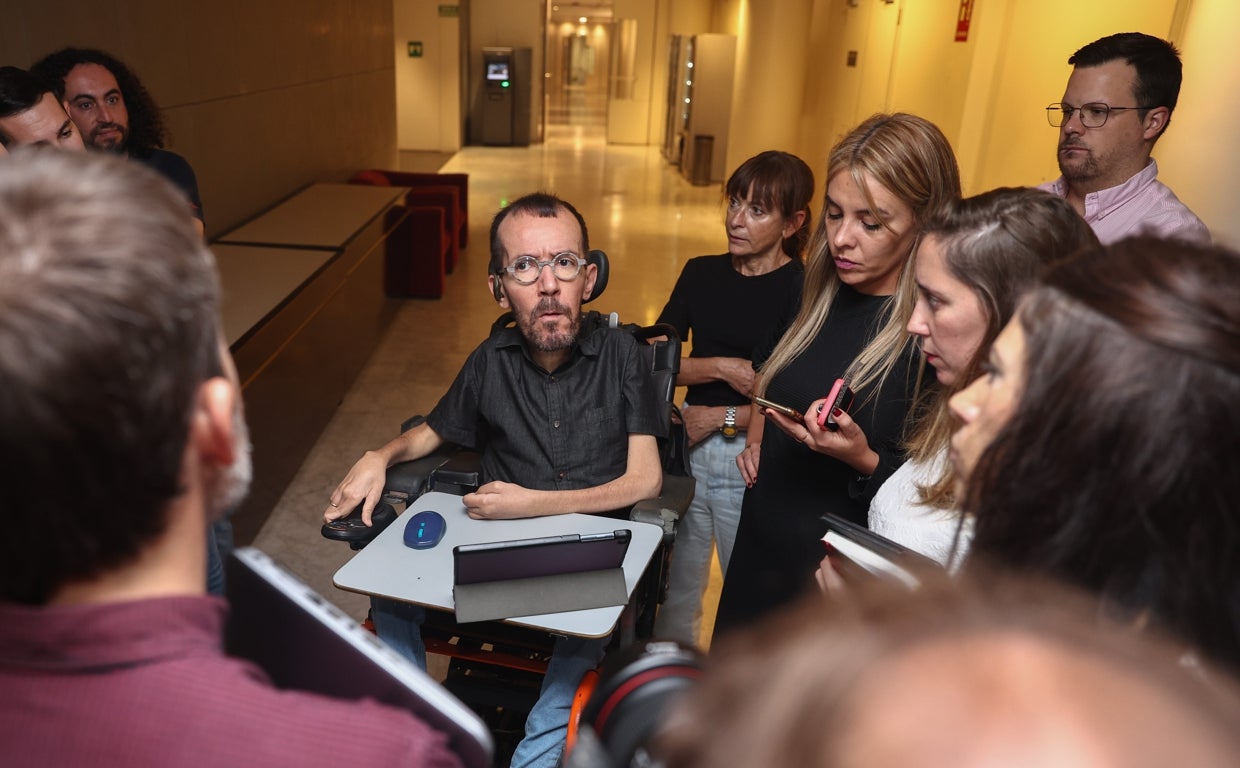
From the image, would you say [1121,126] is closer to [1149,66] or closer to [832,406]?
[1149,66]

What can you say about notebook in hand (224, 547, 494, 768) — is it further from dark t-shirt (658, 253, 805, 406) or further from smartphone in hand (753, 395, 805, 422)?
dark t-shirt (658, 253, 805, 406)

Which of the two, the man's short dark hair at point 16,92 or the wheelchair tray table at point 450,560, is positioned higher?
the man's short dark hair at point 16,92

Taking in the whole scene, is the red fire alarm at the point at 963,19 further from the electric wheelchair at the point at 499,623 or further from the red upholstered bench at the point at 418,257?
the electric wheelchair at the point at 499,623

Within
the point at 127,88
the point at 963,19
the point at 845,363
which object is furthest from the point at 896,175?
the point at 963,19

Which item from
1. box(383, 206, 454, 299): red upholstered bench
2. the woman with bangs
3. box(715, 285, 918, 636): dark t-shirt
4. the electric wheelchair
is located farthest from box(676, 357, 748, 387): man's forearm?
box(383, 206, 454, 299): red upholstered bench

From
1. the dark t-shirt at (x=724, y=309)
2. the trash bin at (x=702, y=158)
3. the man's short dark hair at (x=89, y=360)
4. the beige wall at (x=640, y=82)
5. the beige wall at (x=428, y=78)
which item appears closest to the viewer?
the man's short dark hair at (x=89, y=360)

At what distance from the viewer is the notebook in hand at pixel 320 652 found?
0.67 metres

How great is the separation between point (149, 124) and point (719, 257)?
2.36 meters

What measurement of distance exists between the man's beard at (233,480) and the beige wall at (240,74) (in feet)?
9.91

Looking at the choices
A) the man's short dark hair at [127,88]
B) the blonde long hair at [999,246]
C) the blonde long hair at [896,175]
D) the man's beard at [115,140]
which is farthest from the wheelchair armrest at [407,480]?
the man's short dark hair at [127,88]

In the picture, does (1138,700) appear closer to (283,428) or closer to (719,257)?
(719,257)

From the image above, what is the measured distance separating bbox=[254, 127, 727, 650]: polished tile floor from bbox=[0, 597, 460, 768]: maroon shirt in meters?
2.40

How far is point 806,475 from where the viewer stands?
1917mm

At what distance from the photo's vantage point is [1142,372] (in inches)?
25.9
